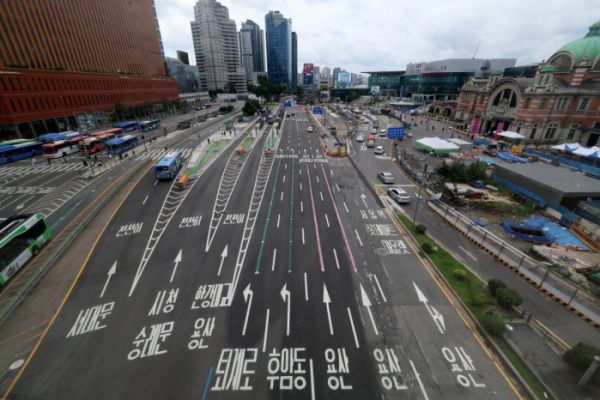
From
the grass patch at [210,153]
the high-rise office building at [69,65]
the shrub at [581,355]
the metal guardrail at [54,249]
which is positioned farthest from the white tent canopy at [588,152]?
the high-rise office building at [69,65]

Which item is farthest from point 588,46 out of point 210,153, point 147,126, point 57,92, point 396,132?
point 57,92

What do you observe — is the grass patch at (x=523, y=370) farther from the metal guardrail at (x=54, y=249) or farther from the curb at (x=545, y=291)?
the metal guardrail at (x=54, y=249)

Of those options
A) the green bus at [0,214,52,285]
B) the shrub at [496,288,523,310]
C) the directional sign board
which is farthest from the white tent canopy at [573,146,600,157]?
the green bus at [0,214,52,285]

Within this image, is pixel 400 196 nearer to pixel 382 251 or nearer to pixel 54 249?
pixel 382 251

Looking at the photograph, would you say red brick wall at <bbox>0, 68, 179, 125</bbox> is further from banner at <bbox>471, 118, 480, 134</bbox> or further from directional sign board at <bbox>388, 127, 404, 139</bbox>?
banner at <bbox>471, 118, 480, 134</bbox>

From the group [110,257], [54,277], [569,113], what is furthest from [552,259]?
[569,113]

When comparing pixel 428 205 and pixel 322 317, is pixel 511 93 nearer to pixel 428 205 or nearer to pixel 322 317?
pixel 428 205
